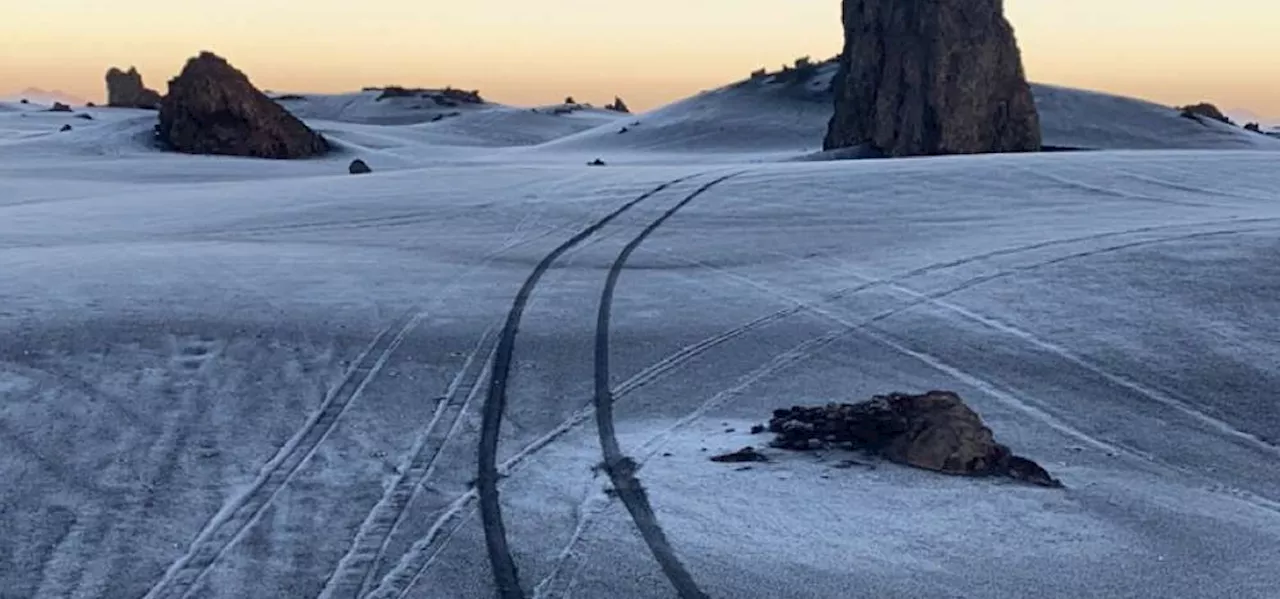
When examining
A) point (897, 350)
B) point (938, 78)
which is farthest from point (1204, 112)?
point (897, 350)

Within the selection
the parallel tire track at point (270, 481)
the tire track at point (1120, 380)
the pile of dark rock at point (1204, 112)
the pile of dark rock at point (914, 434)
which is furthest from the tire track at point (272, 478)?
the pile of dark rock at point (1204, 112)

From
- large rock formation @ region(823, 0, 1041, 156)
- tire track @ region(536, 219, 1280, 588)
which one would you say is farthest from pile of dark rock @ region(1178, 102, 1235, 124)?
tire track @ region(536, 219, 1280, 588)

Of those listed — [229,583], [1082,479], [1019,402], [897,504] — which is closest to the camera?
[229,583]

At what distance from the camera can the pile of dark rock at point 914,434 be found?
27.2 ft

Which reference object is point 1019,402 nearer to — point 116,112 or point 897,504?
point 897,504

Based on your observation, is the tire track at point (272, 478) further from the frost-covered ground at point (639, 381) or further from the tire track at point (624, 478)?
the tire track at point (624, 478)

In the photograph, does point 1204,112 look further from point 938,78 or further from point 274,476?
point 274,476

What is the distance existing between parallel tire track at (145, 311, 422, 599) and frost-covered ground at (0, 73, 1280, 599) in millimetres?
25

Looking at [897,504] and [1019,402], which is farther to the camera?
[1019,402]

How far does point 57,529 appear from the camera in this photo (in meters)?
7.12

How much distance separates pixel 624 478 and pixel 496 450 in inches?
33.7

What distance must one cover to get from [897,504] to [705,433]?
5.37 ft

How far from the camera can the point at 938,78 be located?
94.9 feet

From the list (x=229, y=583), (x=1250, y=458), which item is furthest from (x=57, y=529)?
(x=1250, y=458)
